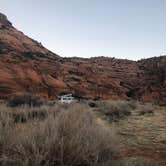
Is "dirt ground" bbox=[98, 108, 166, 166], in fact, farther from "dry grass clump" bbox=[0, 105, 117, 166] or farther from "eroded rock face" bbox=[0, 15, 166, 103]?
"eroded rock face" bbox=[0, 15, 166, 103]

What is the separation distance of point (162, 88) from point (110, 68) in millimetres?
11926

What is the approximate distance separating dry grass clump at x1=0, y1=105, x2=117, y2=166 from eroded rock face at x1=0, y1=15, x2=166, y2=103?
23.2 meters

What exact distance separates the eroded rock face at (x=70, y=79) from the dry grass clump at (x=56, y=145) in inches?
912

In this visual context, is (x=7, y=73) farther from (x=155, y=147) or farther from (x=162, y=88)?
(x=155, y=147)

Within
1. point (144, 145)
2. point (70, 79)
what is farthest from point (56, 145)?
point (70, 79)

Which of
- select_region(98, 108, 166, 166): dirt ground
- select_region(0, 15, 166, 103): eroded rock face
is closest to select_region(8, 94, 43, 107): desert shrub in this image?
select_region(0, 15, 166, 103): eroded rock face

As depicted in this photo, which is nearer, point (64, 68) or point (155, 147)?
point (155, 147)

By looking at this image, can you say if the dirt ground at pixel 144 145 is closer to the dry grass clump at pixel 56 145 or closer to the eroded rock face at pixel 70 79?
the dry grass clump at pixel 56 145

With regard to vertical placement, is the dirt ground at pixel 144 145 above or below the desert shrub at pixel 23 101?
below

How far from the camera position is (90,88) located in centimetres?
3544

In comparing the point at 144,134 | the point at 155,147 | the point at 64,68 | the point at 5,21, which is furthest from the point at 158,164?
the point at 5,21

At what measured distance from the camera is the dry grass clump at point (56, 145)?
3.34 meters

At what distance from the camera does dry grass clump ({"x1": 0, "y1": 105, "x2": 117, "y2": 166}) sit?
334cm

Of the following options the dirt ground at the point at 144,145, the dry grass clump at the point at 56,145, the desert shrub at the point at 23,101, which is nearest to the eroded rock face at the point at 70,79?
the desert shrub at the point at 23,101
